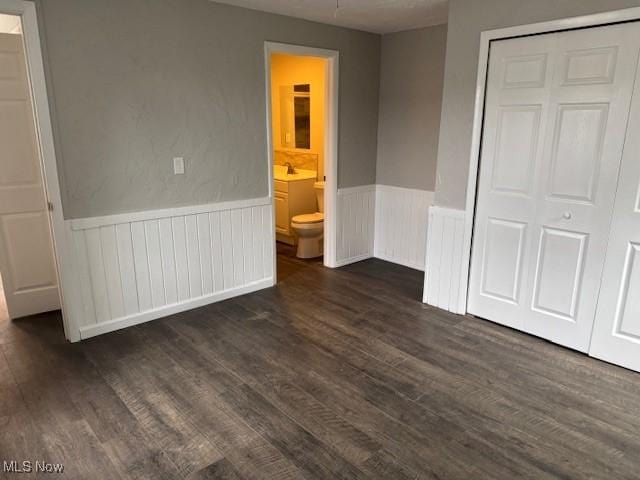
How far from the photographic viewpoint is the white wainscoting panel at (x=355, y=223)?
463 cm

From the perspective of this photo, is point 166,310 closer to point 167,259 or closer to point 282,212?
point 167,259

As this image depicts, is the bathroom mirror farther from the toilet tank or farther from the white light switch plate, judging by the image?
the white light switch plate

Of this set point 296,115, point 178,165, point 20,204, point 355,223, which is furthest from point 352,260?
point 20,204

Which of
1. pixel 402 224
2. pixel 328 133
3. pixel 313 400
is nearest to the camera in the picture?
pixel 313 400

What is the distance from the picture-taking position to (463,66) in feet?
10.5

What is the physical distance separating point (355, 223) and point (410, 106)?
1.31m

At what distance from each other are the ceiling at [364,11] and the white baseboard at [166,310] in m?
2.28

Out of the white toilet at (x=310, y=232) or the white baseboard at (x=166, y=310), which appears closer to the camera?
the white baseboard at (x=166, y=310)

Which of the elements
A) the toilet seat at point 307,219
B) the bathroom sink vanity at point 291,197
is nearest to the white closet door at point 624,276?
the toilet seat at point 307,219

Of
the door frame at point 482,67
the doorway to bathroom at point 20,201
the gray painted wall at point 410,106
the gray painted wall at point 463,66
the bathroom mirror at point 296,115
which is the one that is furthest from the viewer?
the bathroom mirror at point 296,115

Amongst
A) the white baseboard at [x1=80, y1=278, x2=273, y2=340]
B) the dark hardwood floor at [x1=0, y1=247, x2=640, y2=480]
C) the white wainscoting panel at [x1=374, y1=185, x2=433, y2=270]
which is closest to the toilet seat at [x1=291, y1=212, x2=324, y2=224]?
the white wainscoting panel at [x1=374, y1=185, x2=433, y2=270]

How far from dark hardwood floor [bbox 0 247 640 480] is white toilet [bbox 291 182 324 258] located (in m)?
1.48

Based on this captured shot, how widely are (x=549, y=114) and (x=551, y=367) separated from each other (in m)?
1.61

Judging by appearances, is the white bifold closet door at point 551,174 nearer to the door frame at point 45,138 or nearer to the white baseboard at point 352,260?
the white baseboard at point 352,260
